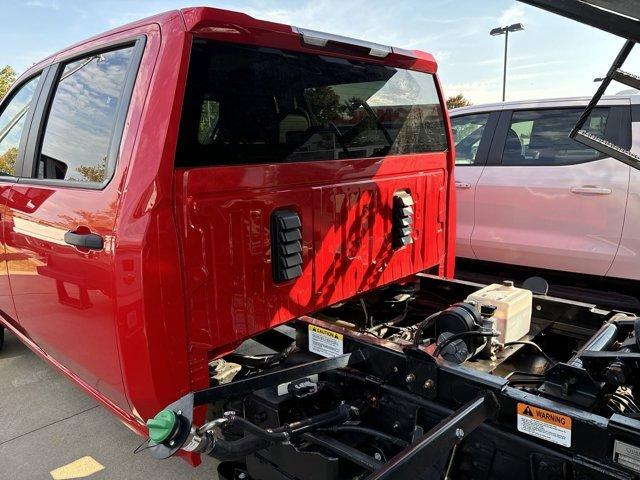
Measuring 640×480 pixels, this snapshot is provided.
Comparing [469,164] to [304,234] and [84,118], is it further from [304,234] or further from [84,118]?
[84,118]

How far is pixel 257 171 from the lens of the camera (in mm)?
2029

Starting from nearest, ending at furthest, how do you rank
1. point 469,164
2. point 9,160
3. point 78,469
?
1. point 78,469
2. point 9,160
3. point 469,164

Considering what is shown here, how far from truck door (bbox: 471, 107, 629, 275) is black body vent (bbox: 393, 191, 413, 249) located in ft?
7.06

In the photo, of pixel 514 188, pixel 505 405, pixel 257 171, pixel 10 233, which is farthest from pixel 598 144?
pixel 10 233

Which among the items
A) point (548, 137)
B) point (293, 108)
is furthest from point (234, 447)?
point (548, 137)

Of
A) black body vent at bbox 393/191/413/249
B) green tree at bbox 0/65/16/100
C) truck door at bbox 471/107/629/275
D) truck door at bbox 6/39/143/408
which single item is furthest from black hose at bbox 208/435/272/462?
green tree at bbox 0/65/16/100

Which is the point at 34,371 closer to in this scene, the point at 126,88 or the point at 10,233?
the point at 10,233

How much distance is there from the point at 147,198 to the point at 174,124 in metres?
0.29

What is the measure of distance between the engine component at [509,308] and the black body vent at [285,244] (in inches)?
34.4

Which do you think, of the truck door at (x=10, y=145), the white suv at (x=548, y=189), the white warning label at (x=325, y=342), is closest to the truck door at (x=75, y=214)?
the truck door at (x=10, y=145)

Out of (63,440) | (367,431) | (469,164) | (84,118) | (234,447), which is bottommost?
(63,440)

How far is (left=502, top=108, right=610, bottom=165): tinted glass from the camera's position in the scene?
4.19m

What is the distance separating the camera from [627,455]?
1.37m

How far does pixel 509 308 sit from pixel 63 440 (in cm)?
268
